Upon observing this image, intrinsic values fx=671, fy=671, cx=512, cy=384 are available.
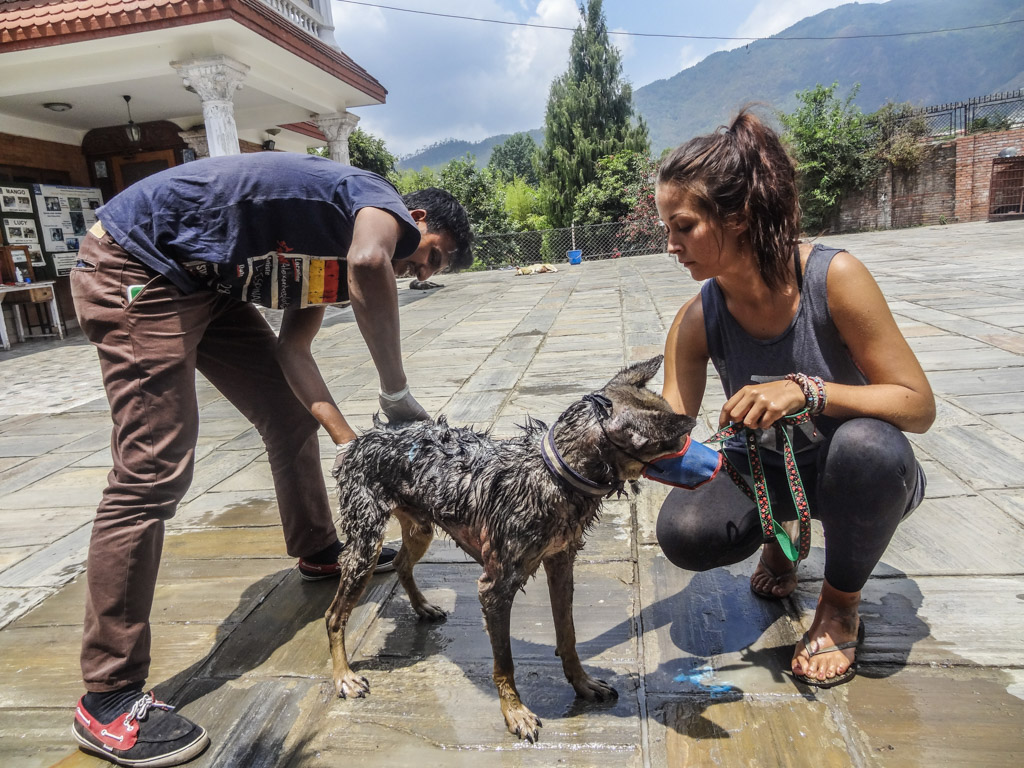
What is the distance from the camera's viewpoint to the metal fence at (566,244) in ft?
81.1

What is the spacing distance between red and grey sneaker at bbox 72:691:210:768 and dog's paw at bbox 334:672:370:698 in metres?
0.42

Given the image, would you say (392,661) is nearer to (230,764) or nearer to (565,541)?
(230,764)

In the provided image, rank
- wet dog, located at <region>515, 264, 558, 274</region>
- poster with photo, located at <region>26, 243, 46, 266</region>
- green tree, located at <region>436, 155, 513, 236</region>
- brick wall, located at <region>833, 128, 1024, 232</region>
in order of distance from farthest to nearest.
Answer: green tree, located at <region>436, 155, 513, 236</region>, brick wall, located at <region>833, 128, 1024, 232</region>, wet dog, located at <region>515, 264, 558, 274</region>, poster with photo, located at <region>26, 243, 46, 266</region>

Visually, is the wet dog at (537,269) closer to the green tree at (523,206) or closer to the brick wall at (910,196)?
the green tree at (523,206)

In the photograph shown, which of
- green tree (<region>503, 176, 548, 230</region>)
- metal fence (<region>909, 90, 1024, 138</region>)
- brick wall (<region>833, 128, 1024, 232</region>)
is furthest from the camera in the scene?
Result: green tree (<region>503, 176, 548, 230</region>)

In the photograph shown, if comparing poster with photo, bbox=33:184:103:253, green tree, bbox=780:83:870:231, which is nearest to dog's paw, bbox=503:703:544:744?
poster with photo, bbox=33:184:103:253

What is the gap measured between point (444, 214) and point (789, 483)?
5.36 feet

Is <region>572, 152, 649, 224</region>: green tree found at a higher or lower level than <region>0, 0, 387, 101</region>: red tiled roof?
lower

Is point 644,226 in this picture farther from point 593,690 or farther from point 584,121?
point 593,690

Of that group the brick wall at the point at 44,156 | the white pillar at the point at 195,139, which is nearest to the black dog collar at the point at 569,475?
the brick wall at the point at 44,156

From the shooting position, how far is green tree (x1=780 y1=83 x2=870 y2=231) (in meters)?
24.7

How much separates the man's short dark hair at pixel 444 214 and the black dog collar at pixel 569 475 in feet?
3.63

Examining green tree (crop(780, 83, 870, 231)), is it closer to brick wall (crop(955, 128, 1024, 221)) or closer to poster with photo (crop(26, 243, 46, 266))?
brick wall (crop(955, 128, 1024, 221))

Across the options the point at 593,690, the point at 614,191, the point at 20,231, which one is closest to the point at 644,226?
the point at 614,191
